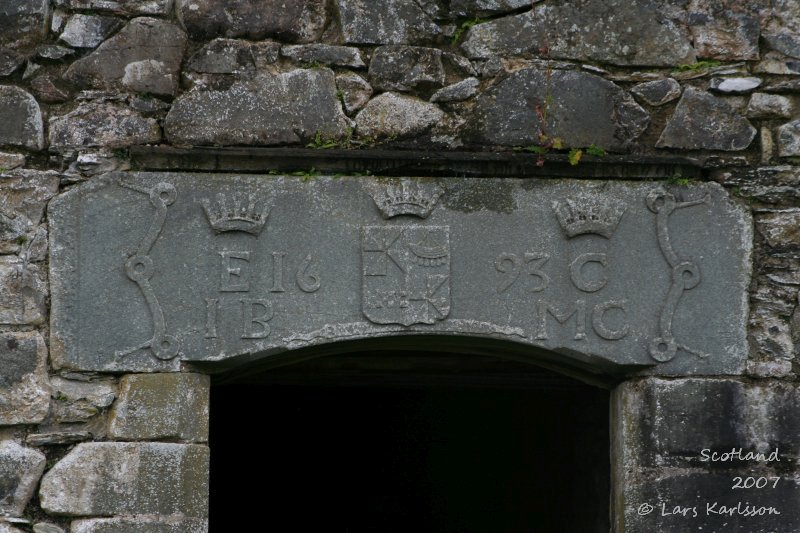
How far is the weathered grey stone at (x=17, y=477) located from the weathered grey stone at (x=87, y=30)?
1236 millimetres

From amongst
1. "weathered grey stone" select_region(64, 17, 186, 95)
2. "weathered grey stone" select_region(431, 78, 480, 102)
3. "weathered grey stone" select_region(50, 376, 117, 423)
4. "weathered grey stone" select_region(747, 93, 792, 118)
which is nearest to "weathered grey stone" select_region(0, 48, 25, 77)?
"weathered grey stone" select_region(64, 17, 186, 95)

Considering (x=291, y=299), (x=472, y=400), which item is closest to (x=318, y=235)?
(x=291, y=299)

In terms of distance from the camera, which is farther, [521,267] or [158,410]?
[521,267]

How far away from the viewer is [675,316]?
11.6 feet

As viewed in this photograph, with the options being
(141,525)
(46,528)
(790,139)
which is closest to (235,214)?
(141,525)

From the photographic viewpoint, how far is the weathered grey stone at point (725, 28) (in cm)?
359

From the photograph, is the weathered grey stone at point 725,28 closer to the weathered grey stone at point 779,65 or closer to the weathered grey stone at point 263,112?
the weathered grey stone at point 779,65

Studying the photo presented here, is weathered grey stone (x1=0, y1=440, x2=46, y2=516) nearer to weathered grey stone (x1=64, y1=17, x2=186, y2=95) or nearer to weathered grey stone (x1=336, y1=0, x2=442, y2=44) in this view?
weathered grey stone (x1=64, y1=17, x2=186, y2=95)

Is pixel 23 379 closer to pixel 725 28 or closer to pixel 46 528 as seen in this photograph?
pixel 46 528

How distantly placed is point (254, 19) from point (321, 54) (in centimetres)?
23

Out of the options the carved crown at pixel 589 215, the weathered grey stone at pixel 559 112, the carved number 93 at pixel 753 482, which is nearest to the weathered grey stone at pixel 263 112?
the weathered grey stone at pixel 559 112

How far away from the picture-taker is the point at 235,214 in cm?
342

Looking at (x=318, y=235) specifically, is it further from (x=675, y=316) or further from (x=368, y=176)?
(x=675, y=316)

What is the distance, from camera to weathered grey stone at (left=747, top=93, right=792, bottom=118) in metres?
3.58
